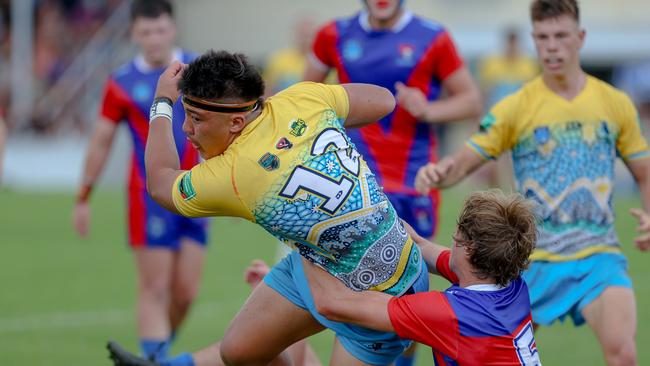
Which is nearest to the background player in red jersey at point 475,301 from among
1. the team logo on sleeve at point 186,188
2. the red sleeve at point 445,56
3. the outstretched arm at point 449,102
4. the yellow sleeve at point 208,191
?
the yellow sleeve at point 208,191

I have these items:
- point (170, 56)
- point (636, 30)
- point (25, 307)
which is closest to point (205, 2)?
point (636, 30)

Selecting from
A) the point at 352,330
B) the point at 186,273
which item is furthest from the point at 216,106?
the point at 186,273

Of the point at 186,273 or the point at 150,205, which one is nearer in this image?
the point at 150,205

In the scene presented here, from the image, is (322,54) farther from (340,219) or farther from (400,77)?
(340,219)

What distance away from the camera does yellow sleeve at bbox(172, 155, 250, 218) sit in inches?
176

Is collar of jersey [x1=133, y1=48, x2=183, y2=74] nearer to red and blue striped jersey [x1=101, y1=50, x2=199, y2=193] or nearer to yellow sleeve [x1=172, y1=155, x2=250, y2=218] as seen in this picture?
red and blue striped jersey [x1=101, y1=50, x2=199, y2=193]

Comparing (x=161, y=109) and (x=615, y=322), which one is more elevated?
(x=161, y=109)

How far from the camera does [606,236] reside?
19.7ft

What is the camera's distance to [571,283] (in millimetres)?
5941

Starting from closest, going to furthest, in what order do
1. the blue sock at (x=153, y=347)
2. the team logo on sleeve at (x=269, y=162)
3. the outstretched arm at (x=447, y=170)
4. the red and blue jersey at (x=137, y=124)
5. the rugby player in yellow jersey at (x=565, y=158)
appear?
the team logo on sleeve at (x=269, y=162) < the outstretched arm at (x=447, y=170) < the rugby player in yellow jersey at (x=565, y=158) < the blue sock at (x=153, y=347) < the red and blue jersey at (x=137, y=124)

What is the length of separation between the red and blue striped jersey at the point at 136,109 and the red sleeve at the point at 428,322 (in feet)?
10.1

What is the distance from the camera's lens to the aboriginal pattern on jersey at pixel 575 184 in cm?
599

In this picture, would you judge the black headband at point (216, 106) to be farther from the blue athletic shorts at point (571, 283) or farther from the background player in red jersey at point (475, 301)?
the blue athletic shorts at point (571, 283)

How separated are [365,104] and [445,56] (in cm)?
217
